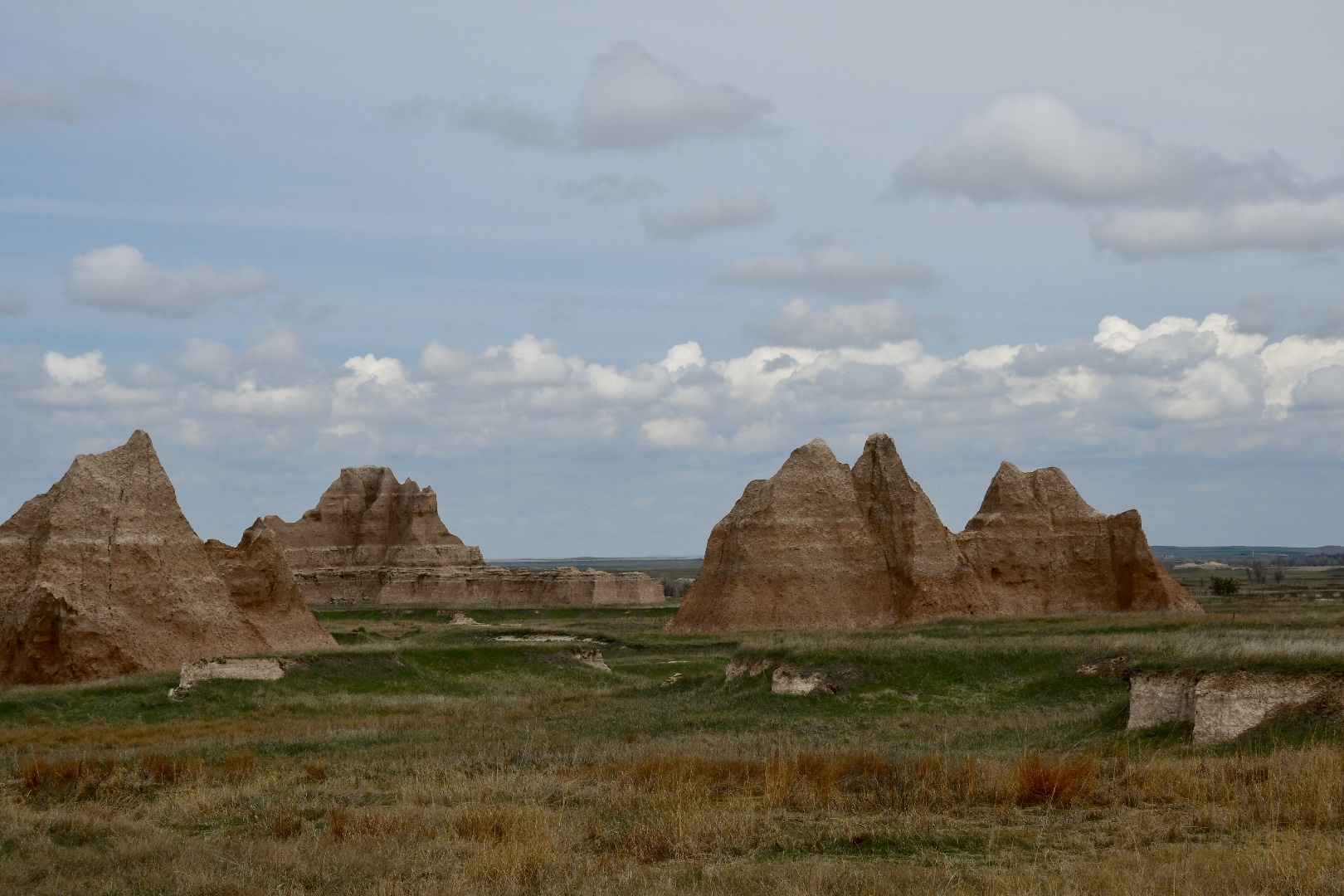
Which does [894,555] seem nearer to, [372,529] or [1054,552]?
[1054,552]

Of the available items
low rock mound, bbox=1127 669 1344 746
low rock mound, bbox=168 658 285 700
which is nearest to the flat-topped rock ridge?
low rock mound, bbox=168 658 285 700

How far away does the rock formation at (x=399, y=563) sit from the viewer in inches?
4232

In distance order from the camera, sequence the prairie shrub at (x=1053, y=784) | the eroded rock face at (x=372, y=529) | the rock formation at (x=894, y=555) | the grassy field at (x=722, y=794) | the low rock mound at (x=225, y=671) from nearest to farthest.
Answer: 1. the grassy field at (x=722, y=794)
2. the prairie shrub at (x=1053, y=784)
3. the low rock mound at (x=225, y=671)
4. the rock formation at (x=894, y=555)
5. the eroded rock face at (x=372, y=529)

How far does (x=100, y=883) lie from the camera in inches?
510

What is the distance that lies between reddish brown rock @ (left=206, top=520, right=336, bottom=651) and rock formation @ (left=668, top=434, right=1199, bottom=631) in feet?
70.2

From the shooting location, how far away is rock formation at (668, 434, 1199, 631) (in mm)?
63456

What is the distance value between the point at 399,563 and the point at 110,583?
7081 centimetres

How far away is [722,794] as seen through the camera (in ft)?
56.9

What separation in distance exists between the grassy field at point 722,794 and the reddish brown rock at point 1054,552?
116 ft

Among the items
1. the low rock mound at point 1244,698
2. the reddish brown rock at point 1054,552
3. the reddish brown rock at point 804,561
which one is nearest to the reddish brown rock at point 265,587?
the reddish brown rock at point 804,561

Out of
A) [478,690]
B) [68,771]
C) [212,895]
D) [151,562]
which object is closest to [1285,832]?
[212,895]

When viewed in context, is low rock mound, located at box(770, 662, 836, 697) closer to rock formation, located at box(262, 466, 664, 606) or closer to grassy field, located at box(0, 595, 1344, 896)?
grassy field, located at box(0, 595, 1344, 896)

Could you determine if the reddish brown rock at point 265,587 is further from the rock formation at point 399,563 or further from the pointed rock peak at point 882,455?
the rock formation at point 399,563

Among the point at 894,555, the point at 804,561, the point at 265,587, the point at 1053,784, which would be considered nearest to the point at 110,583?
the point at 265,587
